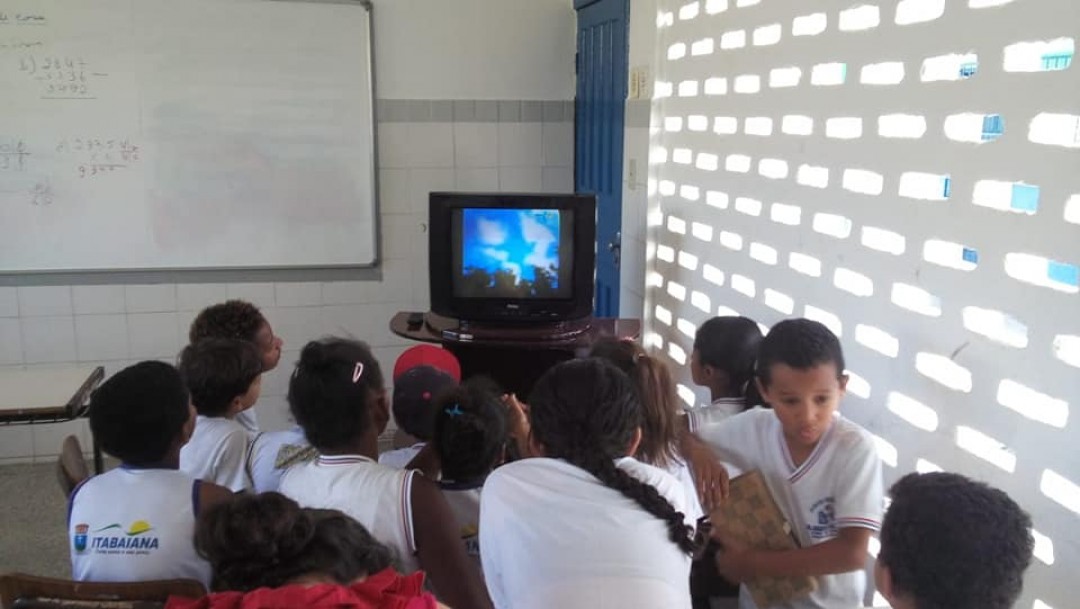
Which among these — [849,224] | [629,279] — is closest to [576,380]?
[849,224]

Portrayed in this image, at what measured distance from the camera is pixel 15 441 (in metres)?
4.26

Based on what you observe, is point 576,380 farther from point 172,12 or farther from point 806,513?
point 172,12

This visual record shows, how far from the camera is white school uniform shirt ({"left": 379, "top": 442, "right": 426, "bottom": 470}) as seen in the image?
1.95 metres

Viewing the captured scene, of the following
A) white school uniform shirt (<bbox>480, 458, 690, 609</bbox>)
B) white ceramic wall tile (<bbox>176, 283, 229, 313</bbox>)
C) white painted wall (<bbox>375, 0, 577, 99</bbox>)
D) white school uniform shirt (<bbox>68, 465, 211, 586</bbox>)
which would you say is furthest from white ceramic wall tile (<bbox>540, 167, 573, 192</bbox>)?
white school uniform shirt (<bbox>480, 458, 690, 609</bbox>)

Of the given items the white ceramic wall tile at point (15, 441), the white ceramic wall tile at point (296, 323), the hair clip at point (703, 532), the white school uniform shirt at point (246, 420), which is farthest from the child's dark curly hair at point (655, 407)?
the white ceramic wall tile at point (15, 441)

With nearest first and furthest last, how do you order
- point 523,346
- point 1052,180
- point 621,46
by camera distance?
point 1052,180 < point 523,346 < point 621,46

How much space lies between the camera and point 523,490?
135 cm

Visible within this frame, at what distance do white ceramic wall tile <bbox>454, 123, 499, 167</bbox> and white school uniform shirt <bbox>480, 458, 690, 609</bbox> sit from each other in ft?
10.8

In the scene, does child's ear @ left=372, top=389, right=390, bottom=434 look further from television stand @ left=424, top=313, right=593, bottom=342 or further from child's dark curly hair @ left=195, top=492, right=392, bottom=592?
television stand @ left=424, top=313, right=593, bottom=342

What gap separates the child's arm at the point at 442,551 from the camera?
159 centimetres

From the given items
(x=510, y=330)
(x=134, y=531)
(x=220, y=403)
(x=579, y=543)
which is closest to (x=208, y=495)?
(x=134, y=531)

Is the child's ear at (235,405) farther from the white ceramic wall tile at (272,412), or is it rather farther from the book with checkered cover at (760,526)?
the white ceramic wall tile at (272,412)

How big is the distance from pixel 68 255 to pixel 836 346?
3.63 metres

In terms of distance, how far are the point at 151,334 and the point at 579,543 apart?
3.59 m
